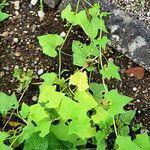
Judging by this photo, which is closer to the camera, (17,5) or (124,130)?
(124,130)

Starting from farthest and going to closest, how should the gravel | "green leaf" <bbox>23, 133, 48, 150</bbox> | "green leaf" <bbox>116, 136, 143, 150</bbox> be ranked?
the gravel
"green leaf" <bbox>23, 133, 48, 150</bbox>
"green leaf" <bbox>116, 136, 143, 150</bbox>

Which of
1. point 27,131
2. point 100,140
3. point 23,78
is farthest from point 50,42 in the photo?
point 100,140

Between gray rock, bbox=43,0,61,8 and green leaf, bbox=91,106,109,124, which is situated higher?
gray rock, bbox=43,0,61,8

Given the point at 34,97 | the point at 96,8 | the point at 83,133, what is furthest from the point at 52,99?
the point at 96,8

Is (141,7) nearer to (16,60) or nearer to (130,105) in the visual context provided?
(130,105)

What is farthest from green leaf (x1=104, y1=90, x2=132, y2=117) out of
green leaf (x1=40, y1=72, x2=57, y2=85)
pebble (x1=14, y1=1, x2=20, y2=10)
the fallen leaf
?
pebble (x1=14, y1=1, x2=20, y2=10)

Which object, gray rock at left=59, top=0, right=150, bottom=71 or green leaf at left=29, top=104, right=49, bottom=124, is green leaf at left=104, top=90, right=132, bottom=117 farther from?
gray rock at left=59, top=0, right=150, bottom=71

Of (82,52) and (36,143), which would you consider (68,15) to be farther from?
(36,143)

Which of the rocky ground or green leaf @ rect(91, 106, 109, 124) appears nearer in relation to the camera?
green leaf @ rect(91, 106, 109, 124)
